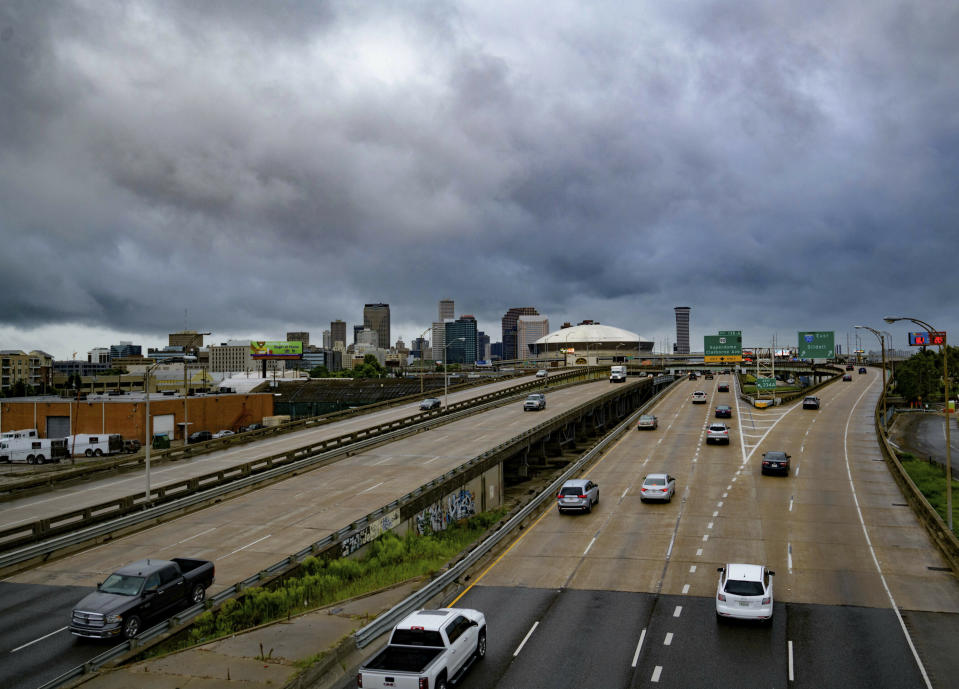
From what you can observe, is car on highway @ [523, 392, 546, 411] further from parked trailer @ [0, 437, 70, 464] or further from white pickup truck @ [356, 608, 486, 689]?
white pickup truck @ [356, 608, 486, 689]

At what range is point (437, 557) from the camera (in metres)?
29.6

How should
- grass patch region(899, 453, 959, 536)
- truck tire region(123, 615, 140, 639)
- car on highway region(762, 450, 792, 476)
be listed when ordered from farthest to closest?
car on highway region(762, 450, 792, 476) < grass patch region(899, 453, 959, 536) < truck tire region(123, 615, 140, 639)

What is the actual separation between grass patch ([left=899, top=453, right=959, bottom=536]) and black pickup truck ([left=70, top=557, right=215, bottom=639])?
32.0m

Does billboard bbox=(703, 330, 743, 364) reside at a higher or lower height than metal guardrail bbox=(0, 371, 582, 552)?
higher

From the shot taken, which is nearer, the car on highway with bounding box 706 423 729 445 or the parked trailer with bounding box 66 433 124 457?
the car on highway with bounding box 706 423 729 445

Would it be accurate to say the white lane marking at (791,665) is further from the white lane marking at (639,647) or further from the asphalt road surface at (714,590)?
the white lane marking at (639,647)

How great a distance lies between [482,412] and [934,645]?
194ft

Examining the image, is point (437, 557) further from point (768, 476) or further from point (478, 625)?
point (768, 476)

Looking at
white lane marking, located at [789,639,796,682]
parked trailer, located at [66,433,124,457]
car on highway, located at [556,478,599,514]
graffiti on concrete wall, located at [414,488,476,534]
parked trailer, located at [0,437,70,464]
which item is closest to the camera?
white lane marking, located at [789,639,796,682]

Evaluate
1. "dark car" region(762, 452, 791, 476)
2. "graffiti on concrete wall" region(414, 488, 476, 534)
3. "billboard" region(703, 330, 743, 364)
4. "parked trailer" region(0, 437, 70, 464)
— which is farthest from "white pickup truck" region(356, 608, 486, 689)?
"billboard" region(703, 330, 743, 364)

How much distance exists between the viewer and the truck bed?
14.5 metres

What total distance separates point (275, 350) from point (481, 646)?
175m

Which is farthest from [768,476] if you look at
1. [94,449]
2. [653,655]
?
[94,449]

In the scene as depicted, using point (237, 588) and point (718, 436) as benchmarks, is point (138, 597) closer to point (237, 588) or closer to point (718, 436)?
point (237, 588)
